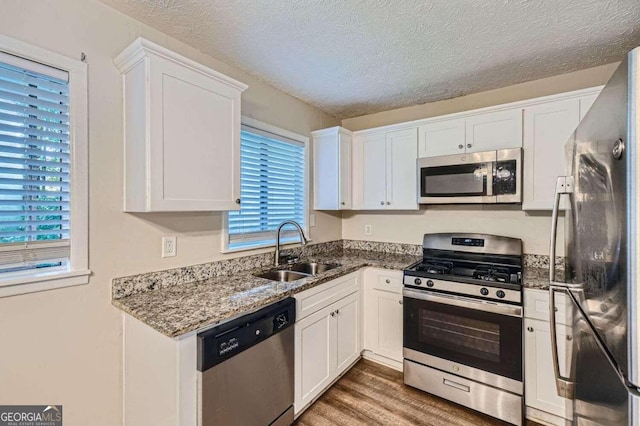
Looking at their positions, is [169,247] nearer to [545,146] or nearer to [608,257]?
[608,257]

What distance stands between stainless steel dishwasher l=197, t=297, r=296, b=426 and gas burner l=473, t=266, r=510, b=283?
1.39 meters

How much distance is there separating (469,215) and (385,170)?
92 centimetres

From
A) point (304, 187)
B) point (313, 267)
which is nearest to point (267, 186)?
point (304, 187)

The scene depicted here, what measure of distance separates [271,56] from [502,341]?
101 inches

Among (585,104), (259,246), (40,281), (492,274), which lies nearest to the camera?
(40,281)

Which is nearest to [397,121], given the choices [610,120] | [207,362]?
[610,120]

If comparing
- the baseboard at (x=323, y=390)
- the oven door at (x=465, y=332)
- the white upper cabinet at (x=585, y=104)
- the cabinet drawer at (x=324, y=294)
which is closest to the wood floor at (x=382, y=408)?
the baseboard at (x=323, y=390)

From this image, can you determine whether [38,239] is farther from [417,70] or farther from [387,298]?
[417,70]

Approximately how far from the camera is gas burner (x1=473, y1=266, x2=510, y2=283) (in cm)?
204

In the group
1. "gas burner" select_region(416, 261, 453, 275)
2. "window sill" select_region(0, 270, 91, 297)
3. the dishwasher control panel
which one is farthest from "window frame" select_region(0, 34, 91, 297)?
"gas burner" select_region(416, 261, 453, 275)

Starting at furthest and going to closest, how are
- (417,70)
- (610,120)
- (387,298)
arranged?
(387,298) < (417,70) < (610,120)

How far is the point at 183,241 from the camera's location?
1.92m

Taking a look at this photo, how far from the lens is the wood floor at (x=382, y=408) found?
196cm

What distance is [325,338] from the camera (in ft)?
7.16
